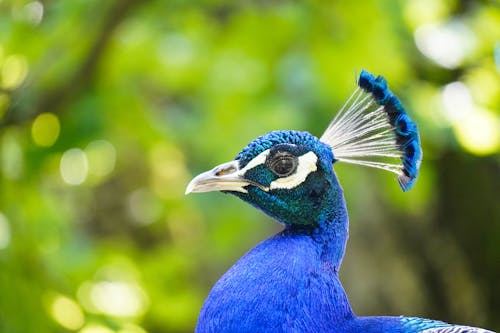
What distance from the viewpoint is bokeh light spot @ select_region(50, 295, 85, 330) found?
157cm

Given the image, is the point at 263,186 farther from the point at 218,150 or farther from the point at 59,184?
the point at 59,184

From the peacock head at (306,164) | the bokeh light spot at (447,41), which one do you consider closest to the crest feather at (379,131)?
the peacock head at (306,164)

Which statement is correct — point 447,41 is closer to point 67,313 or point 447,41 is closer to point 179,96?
point 179,96

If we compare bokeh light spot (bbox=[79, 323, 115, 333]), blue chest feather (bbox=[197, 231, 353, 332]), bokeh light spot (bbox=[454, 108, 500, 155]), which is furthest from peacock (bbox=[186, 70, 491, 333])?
bokeh light spot (bbox=[454, 108, 500, 155])

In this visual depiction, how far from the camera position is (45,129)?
202cm

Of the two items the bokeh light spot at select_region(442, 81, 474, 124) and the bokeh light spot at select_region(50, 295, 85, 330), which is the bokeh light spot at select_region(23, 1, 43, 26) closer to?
the bokeh light spot at select_region(50, 295, 85, 330)

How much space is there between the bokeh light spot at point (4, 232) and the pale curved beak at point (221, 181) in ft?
3.36

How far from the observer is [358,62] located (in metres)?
1.82

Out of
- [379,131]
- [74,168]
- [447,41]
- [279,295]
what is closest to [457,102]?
[447,41]

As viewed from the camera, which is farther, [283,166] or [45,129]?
[45,129]

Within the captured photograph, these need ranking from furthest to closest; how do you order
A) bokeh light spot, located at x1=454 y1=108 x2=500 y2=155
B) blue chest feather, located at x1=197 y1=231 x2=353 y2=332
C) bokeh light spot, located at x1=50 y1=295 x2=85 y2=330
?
bokeh light spot, located at x1=454 y1=108 x2=500 y2=155
bokeh light spot, located at x1=50 y1=295 x2=85 y2=330
blue chest feather, located at x1=197 y1=231 x2=353 y2=332

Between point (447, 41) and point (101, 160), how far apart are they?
1274 millimetres

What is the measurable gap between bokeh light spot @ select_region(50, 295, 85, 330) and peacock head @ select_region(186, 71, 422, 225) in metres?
0.63

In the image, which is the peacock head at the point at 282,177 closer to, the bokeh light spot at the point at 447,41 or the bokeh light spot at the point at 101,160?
the bokeh light spot at the point at 447,41
